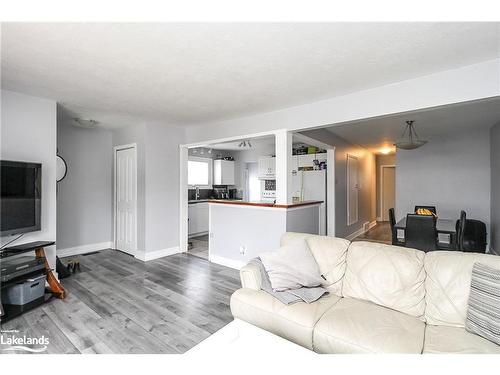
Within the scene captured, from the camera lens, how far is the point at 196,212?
6.28 m

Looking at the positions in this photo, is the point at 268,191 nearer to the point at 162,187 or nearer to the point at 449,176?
the point at 162,187

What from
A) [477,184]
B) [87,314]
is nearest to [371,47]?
[87,314]

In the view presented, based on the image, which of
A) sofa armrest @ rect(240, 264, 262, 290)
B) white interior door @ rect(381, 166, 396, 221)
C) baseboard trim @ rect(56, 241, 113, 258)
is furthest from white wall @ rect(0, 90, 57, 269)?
white interior door @ rect(381, 166, 396, 221)

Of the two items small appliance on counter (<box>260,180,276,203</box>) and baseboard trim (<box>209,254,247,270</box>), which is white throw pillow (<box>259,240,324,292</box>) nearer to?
baseboard trim (<box>209,254,247,270</box>)

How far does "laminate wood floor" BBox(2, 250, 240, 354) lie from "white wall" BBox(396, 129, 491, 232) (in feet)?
16.0

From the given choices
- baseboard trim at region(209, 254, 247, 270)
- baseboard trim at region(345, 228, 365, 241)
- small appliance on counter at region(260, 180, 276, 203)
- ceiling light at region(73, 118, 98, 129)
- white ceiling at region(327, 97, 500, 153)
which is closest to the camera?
white ceiling at region(327, 97, 500, 153)

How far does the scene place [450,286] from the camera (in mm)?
1681

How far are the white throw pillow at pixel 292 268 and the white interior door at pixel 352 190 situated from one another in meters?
4.12

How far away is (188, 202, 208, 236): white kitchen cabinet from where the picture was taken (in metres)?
6.13

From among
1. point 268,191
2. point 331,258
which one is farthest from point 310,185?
point 331,258
